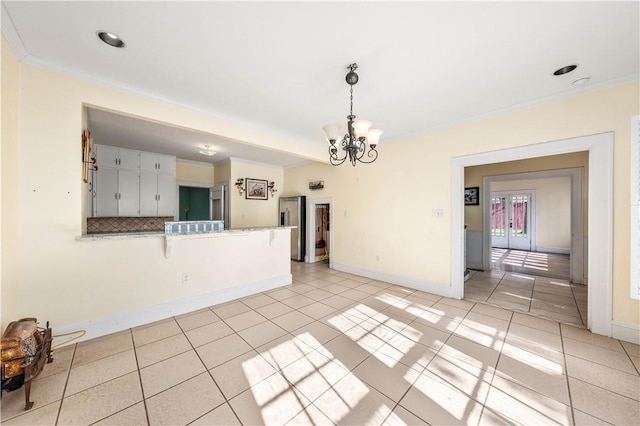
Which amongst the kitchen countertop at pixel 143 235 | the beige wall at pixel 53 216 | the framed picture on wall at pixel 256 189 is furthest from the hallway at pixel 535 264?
the beige wall at pixel 53 216

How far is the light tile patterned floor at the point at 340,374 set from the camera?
1524 millimetres

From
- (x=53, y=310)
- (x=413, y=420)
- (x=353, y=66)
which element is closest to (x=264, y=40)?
(x=353, y=66)

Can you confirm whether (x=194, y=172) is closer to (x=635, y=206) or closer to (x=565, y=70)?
(x=565, y=70)

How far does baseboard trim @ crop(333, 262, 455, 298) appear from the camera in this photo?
371 centimetres

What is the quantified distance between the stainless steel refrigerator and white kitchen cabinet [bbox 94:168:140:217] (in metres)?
3.44

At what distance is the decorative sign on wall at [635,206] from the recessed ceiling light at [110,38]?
509 cm

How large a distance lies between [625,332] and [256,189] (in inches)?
261

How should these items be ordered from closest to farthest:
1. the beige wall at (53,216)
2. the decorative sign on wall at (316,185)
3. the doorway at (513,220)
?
the beige wall at (53,216)
the decorative sign on wall at (316,185)
the doorway at (513,220)

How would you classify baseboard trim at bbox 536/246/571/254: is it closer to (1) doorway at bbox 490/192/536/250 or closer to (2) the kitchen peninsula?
(1) doorway at bbox 490/192/536/250

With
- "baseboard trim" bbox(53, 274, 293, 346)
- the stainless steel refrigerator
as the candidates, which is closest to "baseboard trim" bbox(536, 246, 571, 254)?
the stainless steel refrigerator

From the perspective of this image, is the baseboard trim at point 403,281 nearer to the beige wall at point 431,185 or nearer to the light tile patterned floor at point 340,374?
the beige wall at point 431,185

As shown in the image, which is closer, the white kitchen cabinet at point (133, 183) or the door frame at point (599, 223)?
the door frame at point (599, 223)

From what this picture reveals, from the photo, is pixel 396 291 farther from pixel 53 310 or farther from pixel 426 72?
pixel 53 310

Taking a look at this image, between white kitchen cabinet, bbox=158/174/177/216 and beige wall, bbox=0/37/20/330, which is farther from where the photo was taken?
white kitchen cabinet, bbox=158/174/177/216
